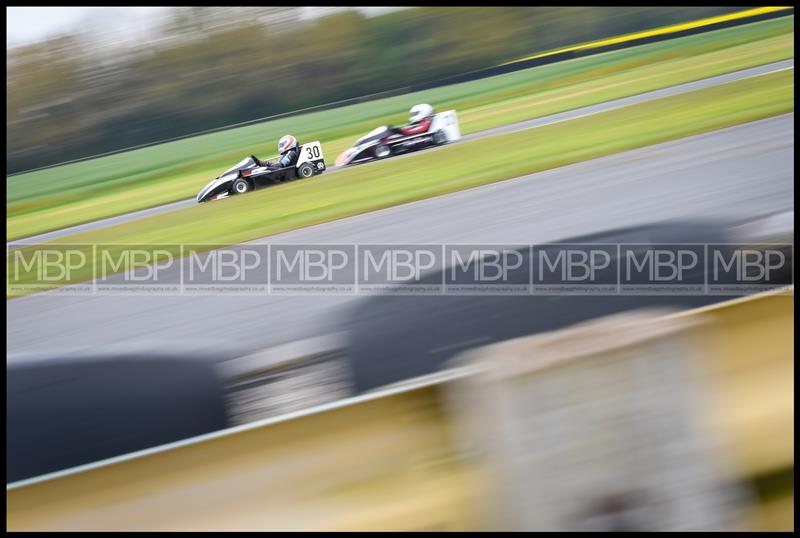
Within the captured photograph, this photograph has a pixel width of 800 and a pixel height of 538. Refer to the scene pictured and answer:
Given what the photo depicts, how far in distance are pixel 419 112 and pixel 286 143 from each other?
18.2 inches

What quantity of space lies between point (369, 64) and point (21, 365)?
58.5 inches

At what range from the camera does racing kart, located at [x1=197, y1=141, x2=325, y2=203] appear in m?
2.28

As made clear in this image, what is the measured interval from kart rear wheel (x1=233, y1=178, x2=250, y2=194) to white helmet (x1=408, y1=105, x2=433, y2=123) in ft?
1.93

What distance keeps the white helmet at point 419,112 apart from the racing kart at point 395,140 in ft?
0.12

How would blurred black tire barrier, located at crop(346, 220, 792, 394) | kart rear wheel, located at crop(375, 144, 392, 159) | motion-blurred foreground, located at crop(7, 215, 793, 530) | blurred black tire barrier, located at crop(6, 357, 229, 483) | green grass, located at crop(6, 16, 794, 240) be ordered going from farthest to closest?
kart rear wheel, located at crop(375, 144, 392, 159)
green grass, located at crop(6, 16, 794, 240)
blurred black tire barrier, located at crop(346, 220, 792, 394)
blurred black tire barrier, located at crop(6, 357, 229, 483)
motion-blurred foreground, located at crop(7, 215, 793, 530)

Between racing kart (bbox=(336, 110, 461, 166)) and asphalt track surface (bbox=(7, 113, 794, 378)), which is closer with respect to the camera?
asphalt track surface (bbox=(7, 113, 794, 378))

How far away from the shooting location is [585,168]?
2506 mm
